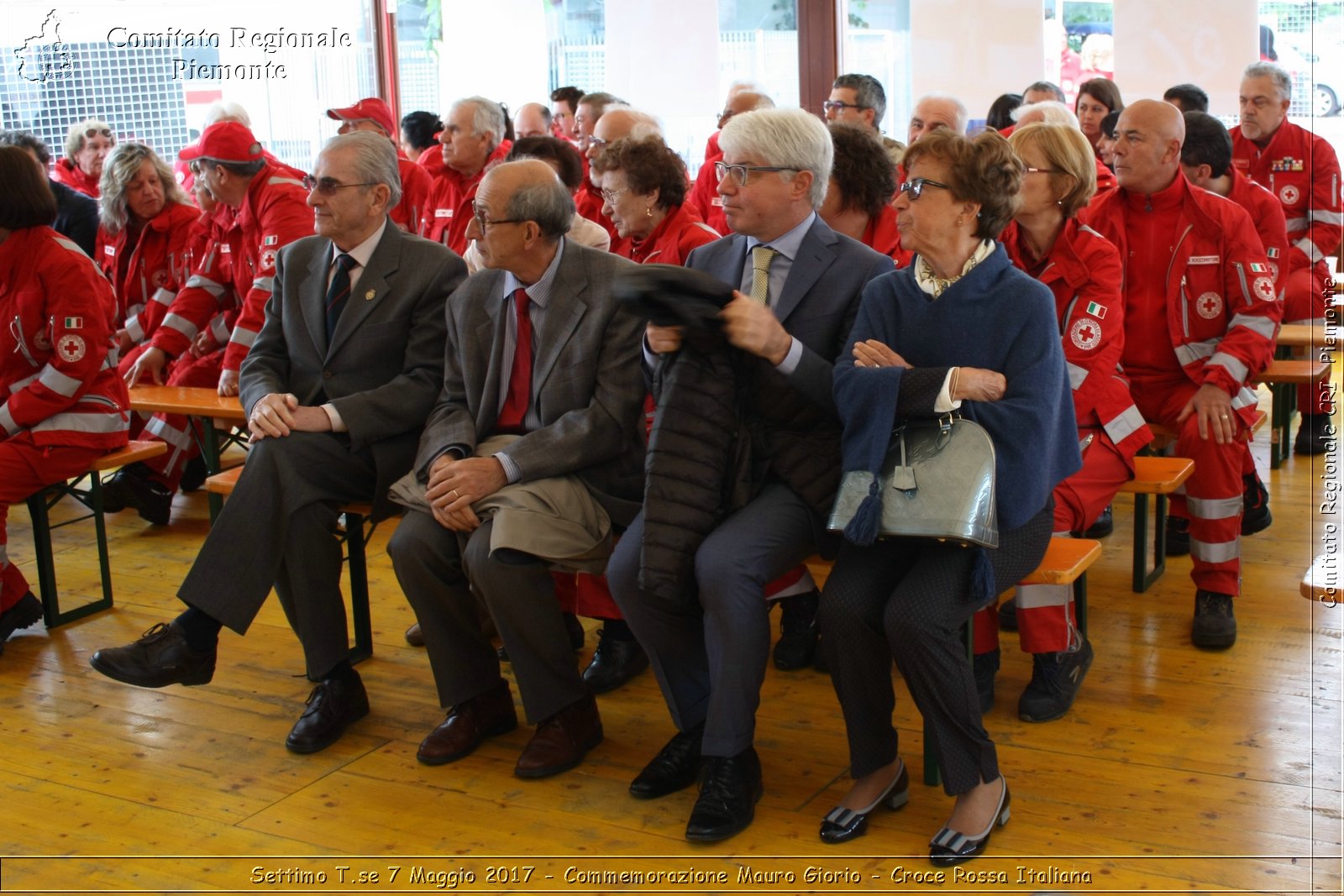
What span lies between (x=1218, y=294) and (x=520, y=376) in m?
2.09

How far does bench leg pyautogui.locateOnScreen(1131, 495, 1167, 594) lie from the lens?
3.81 m

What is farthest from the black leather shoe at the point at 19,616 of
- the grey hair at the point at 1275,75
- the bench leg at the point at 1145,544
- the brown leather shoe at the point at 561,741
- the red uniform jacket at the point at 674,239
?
the grey hair at the point at 1275,75

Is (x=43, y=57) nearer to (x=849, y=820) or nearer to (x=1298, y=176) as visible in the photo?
(x=1298, y=176)

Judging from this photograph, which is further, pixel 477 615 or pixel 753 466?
pixel 477 615

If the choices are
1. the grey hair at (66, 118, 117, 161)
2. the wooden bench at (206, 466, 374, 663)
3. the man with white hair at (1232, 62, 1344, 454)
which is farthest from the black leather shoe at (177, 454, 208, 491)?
the man with white hair at (1232, 62, 1344, 454)

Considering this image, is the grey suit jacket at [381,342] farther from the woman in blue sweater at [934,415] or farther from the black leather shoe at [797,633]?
the woman in blue sweater at [934,415]

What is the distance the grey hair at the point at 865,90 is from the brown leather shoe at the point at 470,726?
12.4 ft

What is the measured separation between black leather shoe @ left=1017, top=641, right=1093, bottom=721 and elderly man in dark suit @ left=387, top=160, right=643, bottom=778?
101 cm

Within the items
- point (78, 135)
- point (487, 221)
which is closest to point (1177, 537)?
point (487, 221)

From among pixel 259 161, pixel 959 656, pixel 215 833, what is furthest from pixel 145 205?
pixel 959 656

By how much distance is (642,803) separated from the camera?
2.76 m

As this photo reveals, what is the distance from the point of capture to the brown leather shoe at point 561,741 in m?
2.89

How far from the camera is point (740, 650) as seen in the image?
8.50 ft

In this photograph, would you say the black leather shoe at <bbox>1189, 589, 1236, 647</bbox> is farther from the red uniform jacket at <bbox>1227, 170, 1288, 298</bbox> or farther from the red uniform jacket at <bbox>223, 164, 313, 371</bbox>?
the red uniform jacket at <bbox>223, 164, 313, 371</bbox>
